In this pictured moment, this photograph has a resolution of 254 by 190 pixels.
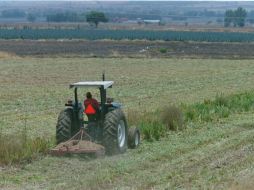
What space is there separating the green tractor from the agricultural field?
1.39 ft

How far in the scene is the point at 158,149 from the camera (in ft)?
46.1

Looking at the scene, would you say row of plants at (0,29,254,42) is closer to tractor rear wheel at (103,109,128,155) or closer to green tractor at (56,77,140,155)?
green tractor at (56,77,140,155)

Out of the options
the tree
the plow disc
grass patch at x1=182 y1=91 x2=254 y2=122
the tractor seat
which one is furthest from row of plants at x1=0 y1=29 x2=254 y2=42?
the plow disc

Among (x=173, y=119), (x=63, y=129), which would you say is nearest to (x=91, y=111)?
(x=63, y=129)

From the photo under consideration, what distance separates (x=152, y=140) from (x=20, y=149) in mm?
→ 3846

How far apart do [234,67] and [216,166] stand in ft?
110

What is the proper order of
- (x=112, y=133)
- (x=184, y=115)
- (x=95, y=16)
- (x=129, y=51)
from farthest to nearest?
(x=95, y=16) → (x=129, y=51) → (x=184, y=115) → (x=112, y=133)

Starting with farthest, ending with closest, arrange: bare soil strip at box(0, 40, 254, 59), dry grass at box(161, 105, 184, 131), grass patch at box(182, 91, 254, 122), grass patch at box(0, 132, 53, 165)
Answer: bare soil strip at box(0, 40, 254, 59), grass patch at box(182, 91, 254, 122), dry grass at box(161, 105, 184, 131), grass patch at box(0, 132, 53, 165)

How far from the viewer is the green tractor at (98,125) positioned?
13.3m

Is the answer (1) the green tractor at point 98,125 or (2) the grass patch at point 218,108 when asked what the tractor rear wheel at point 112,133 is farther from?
(2) the grass patch at point 218,108

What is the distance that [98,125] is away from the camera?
13.7 meters

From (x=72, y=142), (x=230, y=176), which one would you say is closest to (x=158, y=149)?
(x=72, y=142)

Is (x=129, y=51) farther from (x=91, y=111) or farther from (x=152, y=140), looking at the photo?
(x=91, y=111)

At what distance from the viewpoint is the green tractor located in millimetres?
13305
